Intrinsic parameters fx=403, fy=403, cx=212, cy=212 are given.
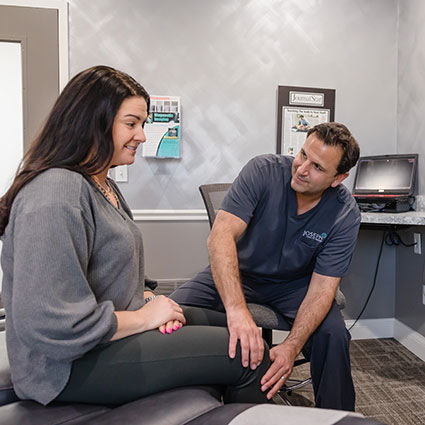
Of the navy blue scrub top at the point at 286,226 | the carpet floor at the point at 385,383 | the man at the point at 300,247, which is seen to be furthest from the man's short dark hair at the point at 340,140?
the carpet floor at the point at 385,383

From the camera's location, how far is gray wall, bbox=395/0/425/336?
97.4 inches

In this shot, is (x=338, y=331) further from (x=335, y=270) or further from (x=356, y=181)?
(x=356, y=181)

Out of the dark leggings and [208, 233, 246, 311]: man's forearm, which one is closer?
the dark leggings

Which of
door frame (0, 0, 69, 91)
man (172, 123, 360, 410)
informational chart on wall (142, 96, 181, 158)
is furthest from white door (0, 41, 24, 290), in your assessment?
man (172, 123, 360, 410)

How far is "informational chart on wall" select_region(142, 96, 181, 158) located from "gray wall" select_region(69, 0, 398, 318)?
60 millimetres

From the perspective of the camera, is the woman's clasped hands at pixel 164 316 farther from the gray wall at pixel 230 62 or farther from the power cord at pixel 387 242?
the power cord at pixel 387 242

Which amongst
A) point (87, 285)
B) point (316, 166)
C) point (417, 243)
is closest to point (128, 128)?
point (87, 285)

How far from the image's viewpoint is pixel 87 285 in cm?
84

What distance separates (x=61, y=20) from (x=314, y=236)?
74.3 inches

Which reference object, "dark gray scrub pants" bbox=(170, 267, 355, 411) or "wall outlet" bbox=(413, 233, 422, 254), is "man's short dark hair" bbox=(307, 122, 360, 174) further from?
"wall outlet" bbox=(413, 233, 422, 254)

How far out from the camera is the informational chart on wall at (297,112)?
101 inches

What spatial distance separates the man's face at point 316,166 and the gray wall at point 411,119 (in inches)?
48.0

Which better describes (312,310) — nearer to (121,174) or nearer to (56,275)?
(56,275)

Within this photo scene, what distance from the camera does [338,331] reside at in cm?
145
